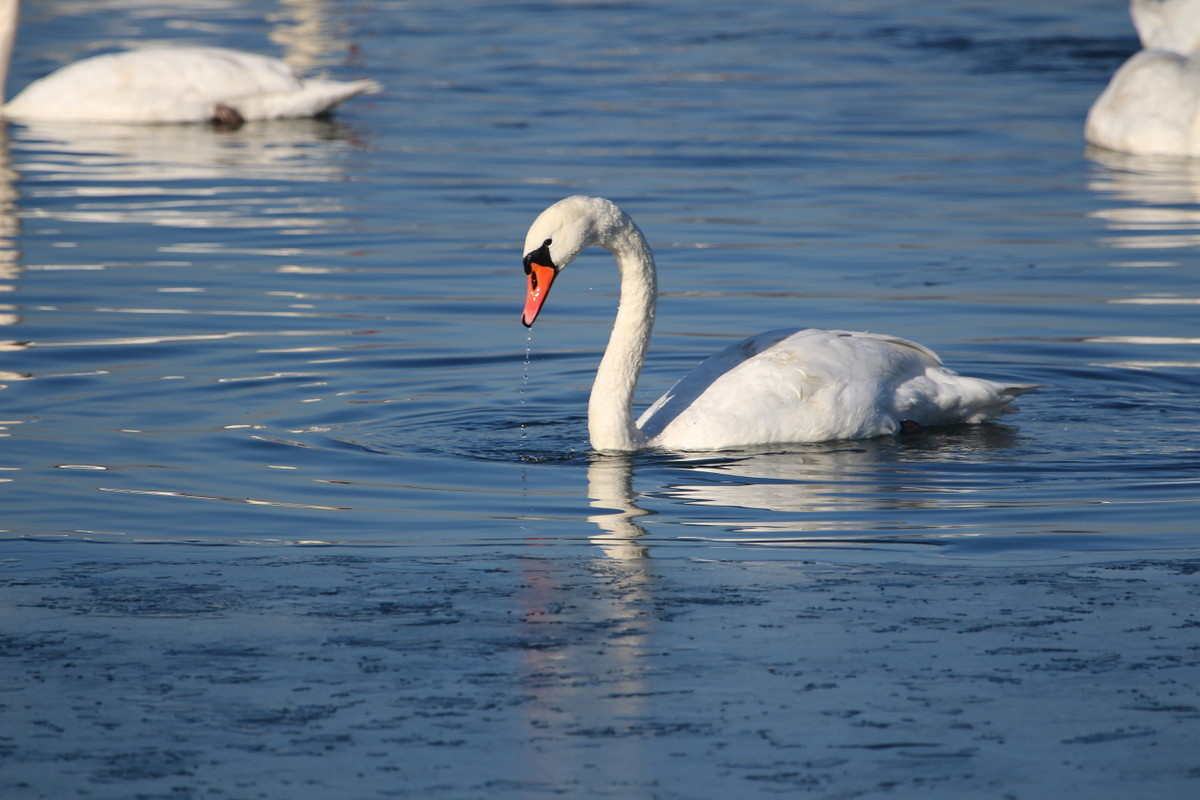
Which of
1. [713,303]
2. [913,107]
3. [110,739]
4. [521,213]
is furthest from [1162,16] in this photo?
[110,739]

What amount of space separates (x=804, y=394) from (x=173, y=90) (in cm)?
1300

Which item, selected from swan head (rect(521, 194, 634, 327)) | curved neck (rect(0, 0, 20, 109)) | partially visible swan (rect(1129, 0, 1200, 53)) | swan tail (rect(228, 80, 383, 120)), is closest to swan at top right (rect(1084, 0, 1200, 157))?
partially visible swan (rect(1129, 0, 1200, 53))

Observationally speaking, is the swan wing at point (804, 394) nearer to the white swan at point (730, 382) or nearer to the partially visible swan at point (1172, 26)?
the white swan at point (730, 382)

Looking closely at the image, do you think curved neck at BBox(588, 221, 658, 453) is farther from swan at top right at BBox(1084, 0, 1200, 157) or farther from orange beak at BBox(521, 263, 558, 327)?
swan at top right at BBox(1084, 0, 1200, 157)

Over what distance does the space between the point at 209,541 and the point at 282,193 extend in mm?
9275

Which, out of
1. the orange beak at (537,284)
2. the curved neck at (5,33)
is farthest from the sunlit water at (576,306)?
the curved neck at (5,33)

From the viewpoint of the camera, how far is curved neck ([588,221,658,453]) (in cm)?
812

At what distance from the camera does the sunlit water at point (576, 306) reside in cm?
706

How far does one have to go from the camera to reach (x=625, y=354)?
833 centimetres

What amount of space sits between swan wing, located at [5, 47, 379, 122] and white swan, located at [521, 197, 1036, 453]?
39.9ft

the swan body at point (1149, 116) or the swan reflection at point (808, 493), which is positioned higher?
the swan body at point (1149, 116)

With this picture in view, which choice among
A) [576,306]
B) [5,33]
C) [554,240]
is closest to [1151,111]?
[576,306]

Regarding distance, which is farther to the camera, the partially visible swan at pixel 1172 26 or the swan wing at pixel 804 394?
the partially visible swan at pixel 1172 26

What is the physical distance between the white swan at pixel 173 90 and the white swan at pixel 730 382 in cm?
1218
